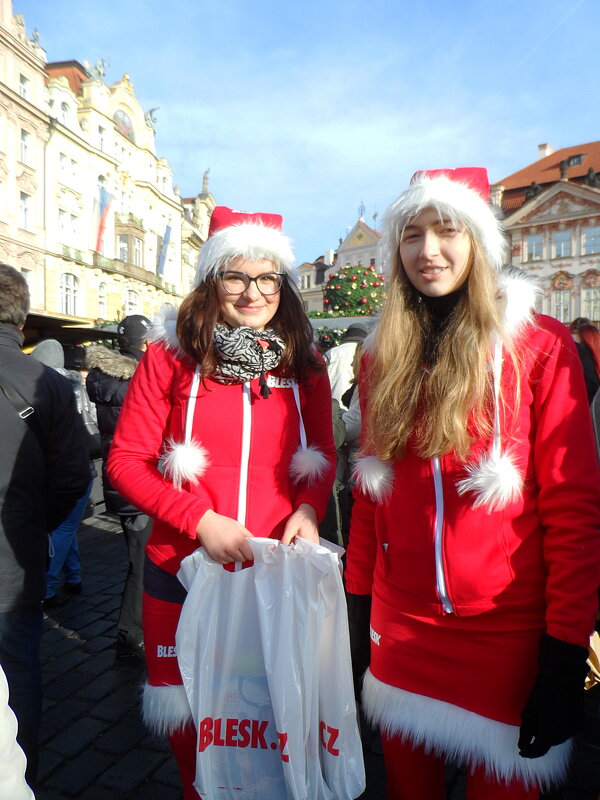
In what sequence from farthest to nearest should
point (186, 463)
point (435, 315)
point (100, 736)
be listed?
1. point (100, 736)
2. point (186, 463)
3. point (435, 315)

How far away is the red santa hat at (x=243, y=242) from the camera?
194cm

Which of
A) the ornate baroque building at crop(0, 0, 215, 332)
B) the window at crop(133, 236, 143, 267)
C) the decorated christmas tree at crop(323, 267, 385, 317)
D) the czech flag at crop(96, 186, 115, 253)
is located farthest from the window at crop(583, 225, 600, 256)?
the decorated christmas tree at crop(323, 267, 385, 317)

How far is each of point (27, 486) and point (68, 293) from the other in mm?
32290

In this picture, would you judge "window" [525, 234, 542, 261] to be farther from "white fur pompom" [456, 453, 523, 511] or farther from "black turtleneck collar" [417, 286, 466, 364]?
"white fur pompom" [456, 453, 523, 511]

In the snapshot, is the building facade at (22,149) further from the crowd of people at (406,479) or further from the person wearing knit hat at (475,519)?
the person wearing knit hat at (475,519)

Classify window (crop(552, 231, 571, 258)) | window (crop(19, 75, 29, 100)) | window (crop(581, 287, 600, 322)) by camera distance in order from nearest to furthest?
window (crop(19, 75, 29, 100)) → window (crop(581, 287, 600, 322)) → window (crop(552, 231, 571, 258))

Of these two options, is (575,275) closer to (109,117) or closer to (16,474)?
(109,117)

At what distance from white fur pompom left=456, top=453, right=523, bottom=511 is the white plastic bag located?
457 mm

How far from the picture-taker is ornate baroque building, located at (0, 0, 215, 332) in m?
26.9

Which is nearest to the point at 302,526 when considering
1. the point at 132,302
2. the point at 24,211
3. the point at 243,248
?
the point at 243,248

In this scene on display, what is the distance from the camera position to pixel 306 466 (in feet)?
6.27

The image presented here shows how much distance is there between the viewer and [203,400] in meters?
1.88

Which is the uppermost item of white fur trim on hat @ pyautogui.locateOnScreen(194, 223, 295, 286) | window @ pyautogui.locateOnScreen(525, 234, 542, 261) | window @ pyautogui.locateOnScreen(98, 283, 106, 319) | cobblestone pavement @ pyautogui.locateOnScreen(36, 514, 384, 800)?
window @ pyautogui.locateOnScreen(525, 234, 542, 261)

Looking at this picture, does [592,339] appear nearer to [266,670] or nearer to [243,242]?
[243,242]
